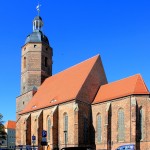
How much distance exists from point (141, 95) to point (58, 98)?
12.4 metres

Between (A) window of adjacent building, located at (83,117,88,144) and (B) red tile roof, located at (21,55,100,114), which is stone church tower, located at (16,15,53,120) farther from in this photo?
(A) window of adjacent building, located at (83,117,88,144)

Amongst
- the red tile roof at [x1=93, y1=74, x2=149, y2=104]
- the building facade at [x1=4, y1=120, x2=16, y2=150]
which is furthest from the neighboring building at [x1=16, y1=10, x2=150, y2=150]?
the building facade at [x1=4, y1=120, x2=16, y2=150]

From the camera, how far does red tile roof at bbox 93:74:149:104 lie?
3831cm

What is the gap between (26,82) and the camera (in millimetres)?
55250

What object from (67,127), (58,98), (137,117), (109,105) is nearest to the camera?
(137,117)

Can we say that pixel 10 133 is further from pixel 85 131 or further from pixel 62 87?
pixel 85 131

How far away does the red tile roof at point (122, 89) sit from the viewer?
3831 cm

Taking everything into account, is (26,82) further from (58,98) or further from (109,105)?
(109,105)

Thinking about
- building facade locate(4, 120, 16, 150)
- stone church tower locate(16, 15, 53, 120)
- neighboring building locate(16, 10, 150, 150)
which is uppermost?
stone church tower locate(16, 15, 53, 120)

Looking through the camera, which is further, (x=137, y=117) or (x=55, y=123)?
(x=55, y=123)

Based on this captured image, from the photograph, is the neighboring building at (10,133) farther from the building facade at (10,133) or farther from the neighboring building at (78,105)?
the neighboring building at (78,105)

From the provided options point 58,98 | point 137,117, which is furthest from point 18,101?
point 137,117

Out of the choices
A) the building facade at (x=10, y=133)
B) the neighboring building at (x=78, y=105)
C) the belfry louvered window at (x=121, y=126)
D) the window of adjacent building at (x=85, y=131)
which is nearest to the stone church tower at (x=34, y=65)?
the neighboring building at (x=78, y=105)

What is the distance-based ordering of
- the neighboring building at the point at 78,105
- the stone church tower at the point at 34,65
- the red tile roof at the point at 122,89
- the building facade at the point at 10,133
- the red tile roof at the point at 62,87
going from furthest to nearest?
the building facade at the point at 10,133 → the stone church tower at the point at 34,65 → the red tile roof at the point at 62,87 → the red tile roof at the point at 122,89 → the neighboring building at the point at 78,105
